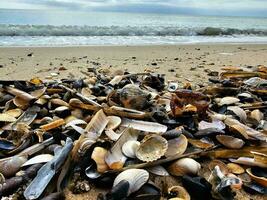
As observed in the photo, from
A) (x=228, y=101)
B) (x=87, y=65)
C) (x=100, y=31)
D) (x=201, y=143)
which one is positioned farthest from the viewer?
(x=100, y=31)

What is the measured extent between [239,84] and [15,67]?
4.81m

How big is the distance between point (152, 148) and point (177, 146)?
0.22 meters

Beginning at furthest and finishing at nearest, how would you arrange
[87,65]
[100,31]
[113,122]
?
[100,31]
[87,65]
[113,122]

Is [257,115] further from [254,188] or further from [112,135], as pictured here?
[112,135]

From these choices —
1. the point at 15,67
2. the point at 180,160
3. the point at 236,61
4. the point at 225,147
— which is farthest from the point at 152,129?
the point at 236,61

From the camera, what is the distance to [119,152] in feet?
8.05

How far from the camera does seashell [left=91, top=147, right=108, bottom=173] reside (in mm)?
2271

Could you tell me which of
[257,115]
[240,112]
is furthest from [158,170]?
[257,115]

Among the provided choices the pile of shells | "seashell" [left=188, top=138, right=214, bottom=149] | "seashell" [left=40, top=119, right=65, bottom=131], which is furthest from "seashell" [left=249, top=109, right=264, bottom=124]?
"seashell" [left=40, top=119, right=65, bottom=131]

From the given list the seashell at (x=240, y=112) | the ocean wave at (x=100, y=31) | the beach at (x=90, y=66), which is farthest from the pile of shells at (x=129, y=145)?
the ocean wave at (x=100, y=31)

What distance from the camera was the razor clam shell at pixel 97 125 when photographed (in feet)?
9.04

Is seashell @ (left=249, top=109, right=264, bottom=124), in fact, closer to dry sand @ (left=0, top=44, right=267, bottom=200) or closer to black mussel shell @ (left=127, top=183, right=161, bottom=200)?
black mussel shell @ (left=127, top=183, right=161, bottom=200)

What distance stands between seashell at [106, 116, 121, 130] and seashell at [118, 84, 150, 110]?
318 millimetres

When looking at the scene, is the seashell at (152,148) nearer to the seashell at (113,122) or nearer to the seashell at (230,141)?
the seashell at (113,122)
